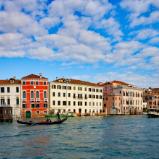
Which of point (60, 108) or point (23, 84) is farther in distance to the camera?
point (60, 108)

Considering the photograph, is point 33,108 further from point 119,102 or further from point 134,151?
point 134,151

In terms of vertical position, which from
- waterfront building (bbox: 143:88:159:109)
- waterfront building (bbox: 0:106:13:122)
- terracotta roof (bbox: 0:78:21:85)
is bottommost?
waterfront building (bbox: 0:106:13:122)

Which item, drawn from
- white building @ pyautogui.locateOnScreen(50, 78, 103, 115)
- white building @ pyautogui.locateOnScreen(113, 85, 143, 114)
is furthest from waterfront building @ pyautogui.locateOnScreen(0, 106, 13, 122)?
white building @ pyautogui.locateOnScreen(113, 85, 143, 114)

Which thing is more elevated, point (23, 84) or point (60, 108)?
point (23, 84)

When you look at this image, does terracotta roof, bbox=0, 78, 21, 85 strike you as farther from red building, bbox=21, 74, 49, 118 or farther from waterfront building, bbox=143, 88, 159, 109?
waterfront building, bbox=143, 88, 159, 109

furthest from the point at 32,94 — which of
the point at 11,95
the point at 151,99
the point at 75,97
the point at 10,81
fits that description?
the point at 151,99

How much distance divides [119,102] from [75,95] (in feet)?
49.7

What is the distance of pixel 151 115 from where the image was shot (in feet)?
208

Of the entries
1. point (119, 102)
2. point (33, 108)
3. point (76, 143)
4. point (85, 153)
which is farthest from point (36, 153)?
point (119, 102)

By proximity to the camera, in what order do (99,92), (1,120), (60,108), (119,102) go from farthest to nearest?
(119,102) < (99,92) < (60,108) < (1,120)

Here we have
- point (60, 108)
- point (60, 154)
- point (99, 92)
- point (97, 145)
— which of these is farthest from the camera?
point (99, 92)

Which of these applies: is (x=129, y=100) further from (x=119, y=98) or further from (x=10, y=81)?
(x=10, y=81)

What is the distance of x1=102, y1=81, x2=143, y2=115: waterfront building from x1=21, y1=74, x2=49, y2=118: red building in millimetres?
20129

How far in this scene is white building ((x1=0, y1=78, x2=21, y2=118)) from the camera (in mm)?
58938
